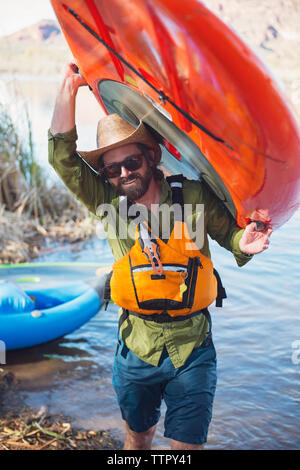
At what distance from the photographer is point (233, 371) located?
163 inches

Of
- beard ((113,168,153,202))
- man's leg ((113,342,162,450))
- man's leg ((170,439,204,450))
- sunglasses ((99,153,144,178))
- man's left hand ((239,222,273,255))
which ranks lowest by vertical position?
man's leg ((170,439,204,450))

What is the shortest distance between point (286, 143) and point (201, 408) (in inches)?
45.6

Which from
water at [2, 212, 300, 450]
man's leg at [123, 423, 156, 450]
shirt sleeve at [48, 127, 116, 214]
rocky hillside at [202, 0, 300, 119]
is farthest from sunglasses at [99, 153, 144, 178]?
rocky hillside at [202, 0, 300, 119]

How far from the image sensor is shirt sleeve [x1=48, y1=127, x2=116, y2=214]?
2174mm

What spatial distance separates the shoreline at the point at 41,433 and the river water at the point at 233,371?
0.12 m

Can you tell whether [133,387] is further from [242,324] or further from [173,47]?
[242,324]

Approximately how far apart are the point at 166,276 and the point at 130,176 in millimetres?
473

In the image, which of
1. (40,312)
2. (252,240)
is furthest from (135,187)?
(40,312)

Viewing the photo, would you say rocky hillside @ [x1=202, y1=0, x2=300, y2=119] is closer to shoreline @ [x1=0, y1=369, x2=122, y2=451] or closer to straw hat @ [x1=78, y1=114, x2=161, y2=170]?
shoreline @ [x1=0, y1=369, x2=122, y2=451]

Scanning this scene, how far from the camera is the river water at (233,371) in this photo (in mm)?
3436

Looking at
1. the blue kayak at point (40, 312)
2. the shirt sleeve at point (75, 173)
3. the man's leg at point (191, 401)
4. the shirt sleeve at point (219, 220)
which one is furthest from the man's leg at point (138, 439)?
the blue kayak at point (40, 312)

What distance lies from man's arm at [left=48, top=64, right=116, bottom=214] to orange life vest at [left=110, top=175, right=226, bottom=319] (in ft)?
1.00

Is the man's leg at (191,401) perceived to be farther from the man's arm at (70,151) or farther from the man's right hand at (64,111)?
the man's right hand at (64,111)
